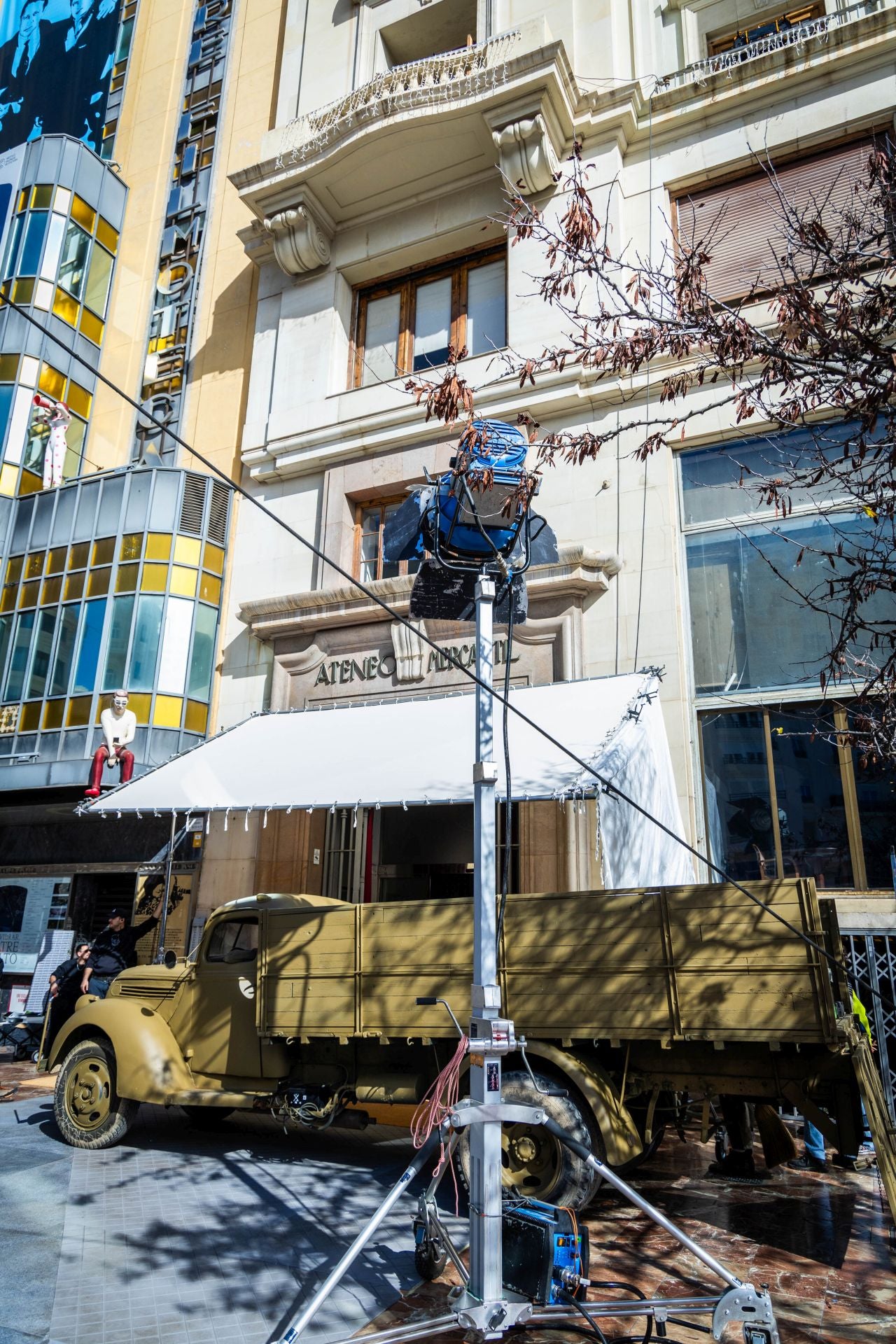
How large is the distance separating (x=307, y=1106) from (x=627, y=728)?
446 cm

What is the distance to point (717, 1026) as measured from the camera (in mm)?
5461

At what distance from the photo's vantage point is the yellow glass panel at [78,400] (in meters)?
17.4

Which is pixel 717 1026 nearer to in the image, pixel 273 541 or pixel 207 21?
pixel 273 541

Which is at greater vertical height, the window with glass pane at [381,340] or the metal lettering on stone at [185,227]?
the metal lettering on stone at [185,227]

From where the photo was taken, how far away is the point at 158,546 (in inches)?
575

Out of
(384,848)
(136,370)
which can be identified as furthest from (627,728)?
(136,370)

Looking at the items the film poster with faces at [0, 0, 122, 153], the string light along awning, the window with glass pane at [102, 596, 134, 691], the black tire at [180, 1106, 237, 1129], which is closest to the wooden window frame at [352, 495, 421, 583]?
the string light along awning

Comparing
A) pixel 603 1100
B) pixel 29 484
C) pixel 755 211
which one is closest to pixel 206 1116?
pixel 603 1100

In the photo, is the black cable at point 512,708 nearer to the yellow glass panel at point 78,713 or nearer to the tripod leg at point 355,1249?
the tripod leg at point 355,1249

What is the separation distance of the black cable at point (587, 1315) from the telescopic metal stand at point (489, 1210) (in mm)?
37

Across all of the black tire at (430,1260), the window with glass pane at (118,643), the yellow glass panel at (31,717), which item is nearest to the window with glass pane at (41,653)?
the yellow glass panel at (31,717)

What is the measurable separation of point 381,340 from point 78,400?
6.65 metres

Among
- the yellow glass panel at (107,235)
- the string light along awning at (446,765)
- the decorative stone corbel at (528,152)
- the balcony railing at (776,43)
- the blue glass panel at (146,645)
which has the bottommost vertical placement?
the string light along awning at (446,765)

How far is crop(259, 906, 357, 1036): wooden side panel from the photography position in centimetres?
673
